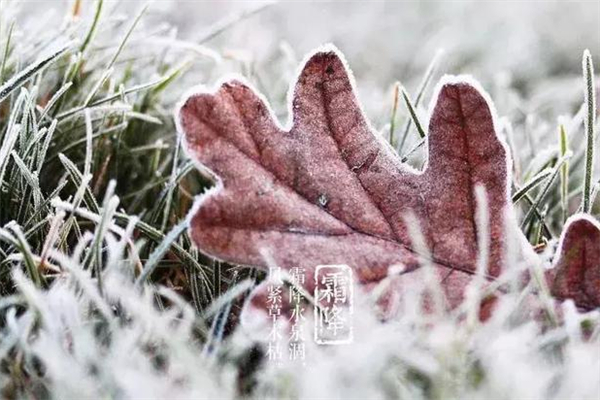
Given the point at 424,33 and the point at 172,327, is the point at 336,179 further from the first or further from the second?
the point at 424,33

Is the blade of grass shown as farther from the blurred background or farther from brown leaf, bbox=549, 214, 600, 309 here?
the blurred background

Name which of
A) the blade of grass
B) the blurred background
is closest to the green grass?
the blade of grass

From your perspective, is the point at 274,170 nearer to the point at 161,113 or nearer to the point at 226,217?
the point at 226,217

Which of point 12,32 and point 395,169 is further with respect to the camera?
point 12,32

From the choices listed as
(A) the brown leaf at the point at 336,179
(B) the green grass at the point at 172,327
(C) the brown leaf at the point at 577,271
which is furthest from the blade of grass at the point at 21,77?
(C) the brown leaf at the point at 577,271

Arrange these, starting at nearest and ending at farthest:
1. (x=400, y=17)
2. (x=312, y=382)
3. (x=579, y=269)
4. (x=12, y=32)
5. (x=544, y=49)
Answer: (x=312, y=382)
(x=579, y=269)
(x=12, y=32)
(x=544, y=49)
(x=400, y=17)

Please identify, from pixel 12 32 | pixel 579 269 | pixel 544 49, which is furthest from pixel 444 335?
pixel 544 49
